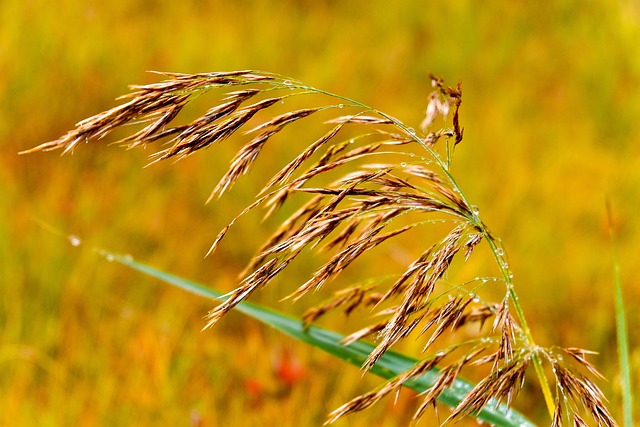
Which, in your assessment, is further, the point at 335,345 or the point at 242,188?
the point at 242,188

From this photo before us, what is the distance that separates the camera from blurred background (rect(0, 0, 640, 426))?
1688 millimetres

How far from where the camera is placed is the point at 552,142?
2.91 meters

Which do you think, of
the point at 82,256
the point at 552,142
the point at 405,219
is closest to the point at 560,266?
the point at 405,219

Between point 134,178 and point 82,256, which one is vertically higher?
point 134,178

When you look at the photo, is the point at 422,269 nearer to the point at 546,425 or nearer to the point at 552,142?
the point at 546,425

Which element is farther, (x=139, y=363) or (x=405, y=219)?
(x=405, y=219)

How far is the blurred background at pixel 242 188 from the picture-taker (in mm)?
1688

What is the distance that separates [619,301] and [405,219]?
4.88ft

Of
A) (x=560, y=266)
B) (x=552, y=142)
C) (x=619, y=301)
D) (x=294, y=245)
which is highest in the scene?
(x=552, y=142)

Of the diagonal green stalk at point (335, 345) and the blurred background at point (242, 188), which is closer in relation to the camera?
the diagonal green stalk at point (335, 345)

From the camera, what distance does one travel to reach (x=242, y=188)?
7.95 feet

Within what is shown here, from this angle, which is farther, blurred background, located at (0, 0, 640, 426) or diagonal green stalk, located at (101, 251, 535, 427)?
blurred background, located at (0, 0, 640, 426)

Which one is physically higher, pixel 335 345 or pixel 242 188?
pixel 242 188

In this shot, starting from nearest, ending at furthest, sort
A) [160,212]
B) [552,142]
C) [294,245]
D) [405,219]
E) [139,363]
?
[294,245] < [139,363] < [160,212] < [405,219] < [552,142]
